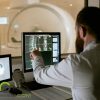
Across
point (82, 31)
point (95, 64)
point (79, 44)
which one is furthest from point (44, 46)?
point (95, 64)

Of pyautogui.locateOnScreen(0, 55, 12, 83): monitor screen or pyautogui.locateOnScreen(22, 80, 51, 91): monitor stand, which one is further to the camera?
pyautogui.locateOnScreen(22, 80, 51, 91): monitor stand

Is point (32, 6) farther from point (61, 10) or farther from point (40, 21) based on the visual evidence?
point (61, 10)

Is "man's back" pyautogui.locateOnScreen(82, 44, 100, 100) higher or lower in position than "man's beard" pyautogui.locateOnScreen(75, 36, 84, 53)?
lower

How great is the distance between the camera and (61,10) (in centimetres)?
254

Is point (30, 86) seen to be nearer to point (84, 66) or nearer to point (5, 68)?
point (5, 68)

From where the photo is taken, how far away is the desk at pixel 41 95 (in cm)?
175

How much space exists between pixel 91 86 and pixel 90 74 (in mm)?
63

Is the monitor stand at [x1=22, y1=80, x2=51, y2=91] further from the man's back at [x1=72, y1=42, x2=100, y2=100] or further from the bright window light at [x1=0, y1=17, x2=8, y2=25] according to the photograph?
the man's back at [x1=72, y1=42, x2=100, y2=100]

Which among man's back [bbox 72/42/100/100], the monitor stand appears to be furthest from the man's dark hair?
the monitor stand

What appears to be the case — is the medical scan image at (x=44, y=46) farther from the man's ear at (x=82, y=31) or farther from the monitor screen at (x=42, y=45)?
the man's ear at (x=82, y=31)

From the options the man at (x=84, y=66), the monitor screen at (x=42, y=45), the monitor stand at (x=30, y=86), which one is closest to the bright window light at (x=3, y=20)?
the monitor screen at (x=42, y=45)

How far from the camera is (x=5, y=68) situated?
6.31 ft

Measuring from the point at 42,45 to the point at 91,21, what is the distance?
85cm

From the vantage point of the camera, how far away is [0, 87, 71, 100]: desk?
1748mm
